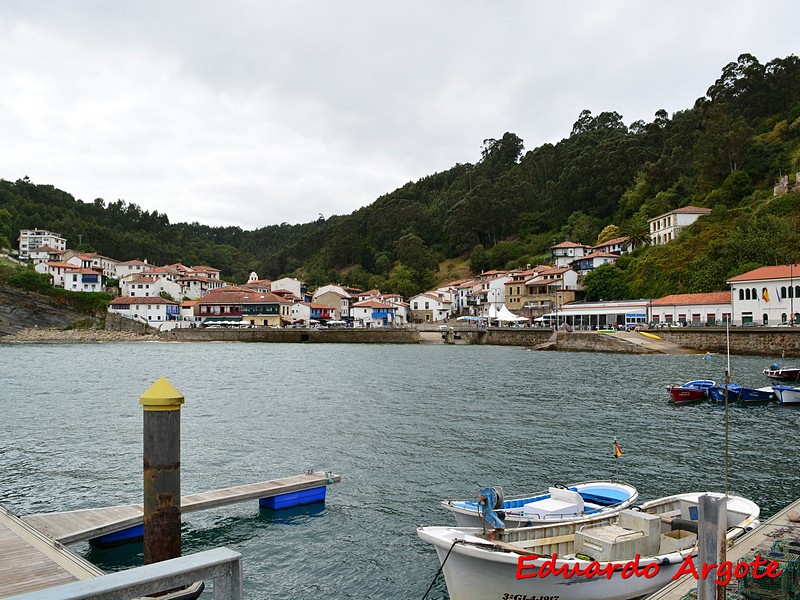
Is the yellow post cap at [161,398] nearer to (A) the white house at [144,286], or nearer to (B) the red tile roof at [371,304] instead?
(B) the red tile roof at [371,304]

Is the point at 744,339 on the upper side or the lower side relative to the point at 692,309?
lower

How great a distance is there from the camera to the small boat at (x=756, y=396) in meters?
31.0

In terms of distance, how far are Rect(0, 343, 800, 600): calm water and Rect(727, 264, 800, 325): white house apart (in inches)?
851

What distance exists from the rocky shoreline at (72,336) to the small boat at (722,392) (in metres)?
86.4

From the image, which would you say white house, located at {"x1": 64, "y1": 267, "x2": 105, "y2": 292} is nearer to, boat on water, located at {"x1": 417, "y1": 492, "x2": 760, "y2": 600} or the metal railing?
boat on water, located at {"x1": 417, "y1": 492, "x2": 760, "y2": 600}

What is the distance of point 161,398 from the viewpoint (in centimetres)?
724

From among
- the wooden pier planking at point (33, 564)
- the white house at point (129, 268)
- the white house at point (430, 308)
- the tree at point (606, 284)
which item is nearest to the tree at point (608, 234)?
the tree at point (606, 284)

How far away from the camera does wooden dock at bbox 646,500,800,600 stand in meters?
7.68

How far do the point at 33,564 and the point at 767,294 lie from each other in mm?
66678

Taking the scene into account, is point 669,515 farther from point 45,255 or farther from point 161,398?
point 45,255

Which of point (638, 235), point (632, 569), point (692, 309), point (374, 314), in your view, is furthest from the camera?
point (374, 314)

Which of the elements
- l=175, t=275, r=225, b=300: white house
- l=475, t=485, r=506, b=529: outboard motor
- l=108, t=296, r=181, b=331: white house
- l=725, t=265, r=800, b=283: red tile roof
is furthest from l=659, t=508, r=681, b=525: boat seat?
l=175, t=275, r=225, b=300: white house

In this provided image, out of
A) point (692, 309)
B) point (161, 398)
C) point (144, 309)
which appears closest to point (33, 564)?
point (161, 398)

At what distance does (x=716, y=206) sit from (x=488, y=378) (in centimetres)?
5743
